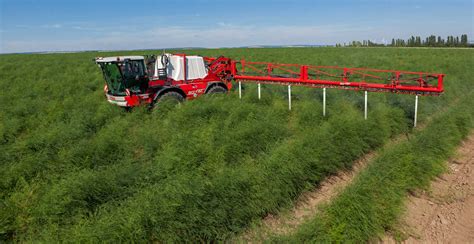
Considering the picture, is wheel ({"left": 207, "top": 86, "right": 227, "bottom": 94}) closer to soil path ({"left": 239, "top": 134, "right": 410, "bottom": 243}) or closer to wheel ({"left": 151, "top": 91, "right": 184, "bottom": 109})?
wheel ({"left": 151, "top": 91, "right": 184, "bottom": 109})

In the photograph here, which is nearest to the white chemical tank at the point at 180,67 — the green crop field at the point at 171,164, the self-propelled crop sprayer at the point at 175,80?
the self-propelled crop sprayer at the point at 175,80

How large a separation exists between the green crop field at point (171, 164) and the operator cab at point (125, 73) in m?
0.72

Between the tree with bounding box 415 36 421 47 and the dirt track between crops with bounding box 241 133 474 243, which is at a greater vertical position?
the tree with bounding box 415 36 421 47

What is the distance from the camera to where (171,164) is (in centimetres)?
555

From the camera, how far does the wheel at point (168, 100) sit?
971 centimetres

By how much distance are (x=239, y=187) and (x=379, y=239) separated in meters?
1.86

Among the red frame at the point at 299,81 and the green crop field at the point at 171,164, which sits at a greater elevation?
the red frame at the point at 299,81

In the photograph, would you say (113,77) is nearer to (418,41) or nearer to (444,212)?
(444,212)

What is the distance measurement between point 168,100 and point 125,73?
1.45 metres

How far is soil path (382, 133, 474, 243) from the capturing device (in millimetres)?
4391

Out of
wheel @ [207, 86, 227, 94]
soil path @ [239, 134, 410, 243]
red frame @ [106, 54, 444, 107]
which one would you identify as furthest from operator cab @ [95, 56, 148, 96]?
soil path @ [239, 134, 410, 243]

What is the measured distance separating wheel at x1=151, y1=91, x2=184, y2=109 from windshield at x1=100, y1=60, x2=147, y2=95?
63 centimetres

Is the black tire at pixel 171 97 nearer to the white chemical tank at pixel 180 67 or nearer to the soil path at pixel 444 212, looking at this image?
the white chemical tank at pixel 180 67

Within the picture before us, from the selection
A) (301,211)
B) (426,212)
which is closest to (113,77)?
(301,211)
